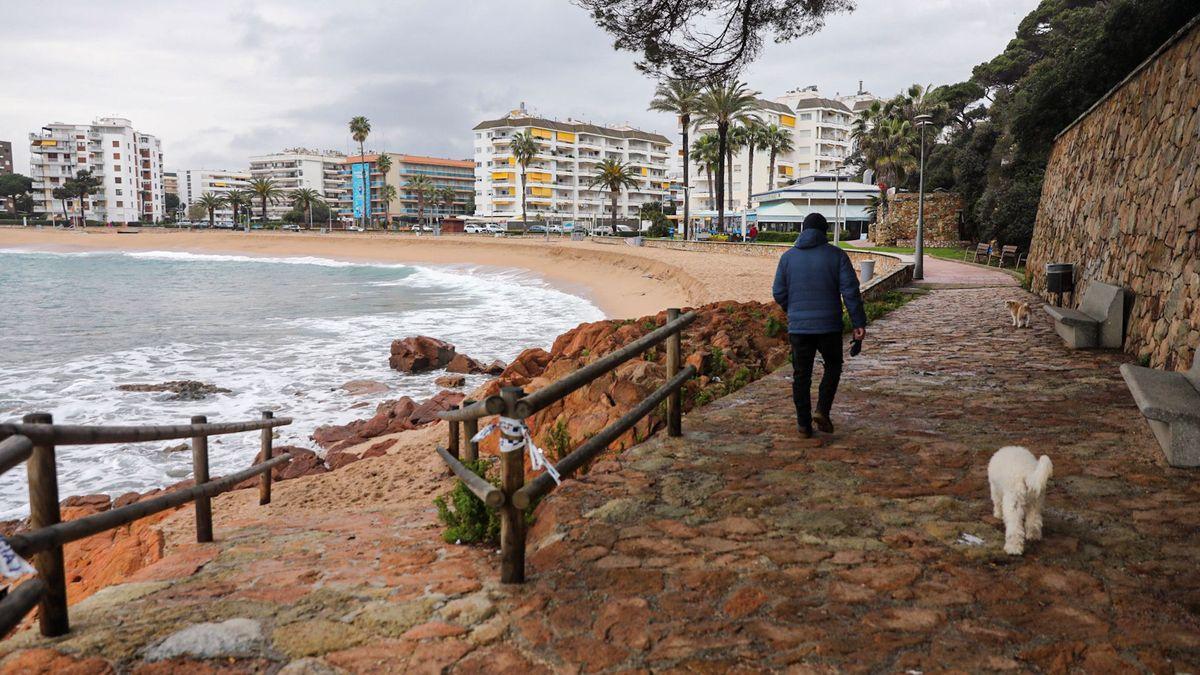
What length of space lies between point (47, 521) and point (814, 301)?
4.67 m

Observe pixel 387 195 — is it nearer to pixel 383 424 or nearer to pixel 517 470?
pixel 383 424

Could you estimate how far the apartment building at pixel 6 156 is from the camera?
157m

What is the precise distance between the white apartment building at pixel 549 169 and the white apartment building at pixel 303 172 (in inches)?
1988

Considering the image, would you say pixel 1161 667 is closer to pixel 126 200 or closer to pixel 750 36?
pixel 750 36

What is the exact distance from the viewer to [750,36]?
38.7ft

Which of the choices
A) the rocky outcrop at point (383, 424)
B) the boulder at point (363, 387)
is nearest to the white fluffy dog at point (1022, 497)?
the rocky outcrop at point (383, 424)

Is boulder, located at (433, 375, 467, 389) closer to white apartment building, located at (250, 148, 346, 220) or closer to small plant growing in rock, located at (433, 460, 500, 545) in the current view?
small plant growing in rock, located at (433, 460, 500, 545)

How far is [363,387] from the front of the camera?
16.8m

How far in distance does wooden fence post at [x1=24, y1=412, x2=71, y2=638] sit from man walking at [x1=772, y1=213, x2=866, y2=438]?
4413 mm

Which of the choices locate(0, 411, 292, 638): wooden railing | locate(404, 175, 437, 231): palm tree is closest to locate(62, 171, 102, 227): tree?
locate(404, 175, 437, 231): palm tree

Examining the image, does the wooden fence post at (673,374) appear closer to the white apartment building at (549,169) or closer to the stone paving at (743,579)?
the stone paving at (743,579)

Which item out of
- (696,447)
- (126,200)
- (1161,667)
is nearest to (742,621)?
(1161,667)

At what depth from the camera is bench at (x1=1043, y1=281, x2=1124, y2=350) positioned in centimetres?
907

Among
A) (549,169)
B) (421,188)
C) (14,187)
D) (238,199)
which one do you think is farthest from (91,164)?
(549,169)
